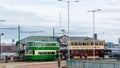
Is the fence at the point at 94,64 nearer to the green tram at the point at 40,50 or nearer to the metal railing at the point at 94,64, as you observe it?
the metal railing at the point at 94,64

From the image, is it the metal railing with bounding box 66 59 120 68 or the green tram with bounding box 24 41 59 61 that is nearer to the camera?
the metal railing with bounding box 66 59 120 68

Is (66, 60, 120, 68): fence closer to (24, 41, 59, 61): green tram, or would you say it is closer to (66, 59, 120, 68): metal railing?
(66, 59, 120, 68): metal railing

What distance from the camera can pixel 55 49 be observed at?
77.4 m

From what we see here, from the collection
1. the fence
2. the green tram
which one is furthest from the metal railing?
the green tram

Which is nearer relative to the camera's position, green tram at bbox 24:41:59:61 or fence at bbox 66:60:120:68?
fence at bbox 66:60:120:68

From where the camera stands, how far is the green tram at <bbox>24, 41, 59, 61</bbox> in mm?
74625

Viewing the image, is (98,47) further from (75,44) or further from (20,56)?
(20,56)

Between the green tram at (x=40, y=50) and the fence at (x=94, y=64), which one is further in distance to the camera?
the green tram at (x=40, y=50)

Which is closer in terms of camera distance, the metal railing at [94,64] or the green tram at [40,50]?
the metal railing at [94,64]

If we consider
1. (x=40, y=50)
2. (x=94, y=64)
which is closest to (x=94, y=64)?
(x=94, y=64)

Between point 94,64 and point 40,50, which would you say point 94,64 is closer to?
point 94,64

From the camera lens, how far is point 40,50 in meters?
75.2

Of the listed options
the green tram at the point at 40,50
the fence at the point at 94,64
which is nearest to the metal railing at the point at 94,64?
the fence at the point at 94,64

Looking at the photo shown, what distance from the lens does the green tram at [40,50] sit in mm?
74625
